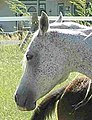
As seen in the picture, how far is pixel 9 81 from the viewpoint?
7.07m

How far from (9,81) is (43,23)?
374cm

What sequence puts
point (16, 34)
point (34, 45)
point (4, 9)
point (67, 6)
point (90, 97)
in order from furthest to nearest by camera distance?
point (4, 9) → point (67, 6) → point (16, 34) → point (90, 97) → point (34, 45)

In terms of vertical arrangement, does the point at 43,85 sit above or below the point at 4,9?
above

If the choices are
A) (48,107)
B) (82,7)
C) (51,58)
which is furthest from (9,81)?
(51,58)

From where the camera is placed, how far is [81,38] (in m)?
3.46

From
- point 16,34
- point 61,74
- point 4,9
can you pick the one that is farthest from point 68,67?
point 4,9

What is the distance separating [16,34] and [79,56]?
9.07 meters

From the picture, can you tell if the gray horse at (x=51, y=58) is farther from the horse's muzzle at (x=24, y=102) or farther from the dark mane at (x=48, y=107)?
the dark mane at (x=48, y=107)

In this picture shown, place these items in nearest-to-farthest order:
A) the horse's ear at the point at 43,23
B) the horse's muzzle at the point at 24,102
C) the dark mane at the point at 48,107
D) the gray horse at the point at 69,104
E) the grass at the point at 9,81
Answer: the horse's ear at the point at 43,23, the horse's muzzle at the point at 24,102, the gray horse at the point at 69,104, the dark mane at the point at 48,107, the grass at the point at 9,81

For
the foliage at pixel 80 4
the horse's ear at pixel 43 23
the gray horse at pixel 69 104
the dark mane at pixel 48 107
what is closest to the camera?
the horse's ear at pixel 43 23

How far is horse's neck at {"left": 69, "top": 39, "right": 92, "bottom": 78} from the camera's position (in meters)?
3.46

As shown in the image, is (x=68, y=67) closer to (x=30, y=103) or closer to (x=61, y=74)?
(x=61, y=74)

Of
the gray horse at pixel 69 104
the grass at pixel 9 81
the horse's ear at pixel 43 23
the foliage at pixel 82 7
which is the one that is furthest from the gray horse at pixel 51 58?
the foliage at pixel 82 7

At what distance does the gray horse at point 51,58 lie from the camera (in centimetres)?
344
